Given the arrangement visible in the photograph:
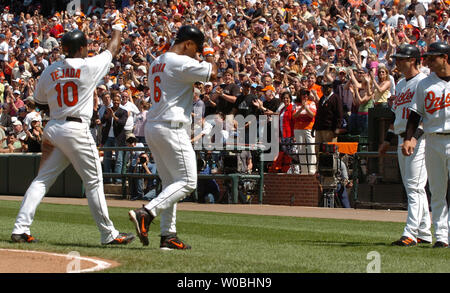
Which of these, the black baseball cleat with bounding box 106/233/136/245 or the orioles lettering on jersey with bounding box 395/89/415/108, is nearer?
the black baseball cleat with bounding box 106/233/136/245

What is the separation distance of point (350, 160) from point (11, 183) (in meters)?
9.30

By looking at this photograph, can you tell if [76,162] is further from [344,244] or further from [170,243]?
[344,244]

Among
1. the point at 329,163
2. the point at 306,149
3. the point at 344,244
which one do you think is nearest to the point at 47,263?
the point at 344,244

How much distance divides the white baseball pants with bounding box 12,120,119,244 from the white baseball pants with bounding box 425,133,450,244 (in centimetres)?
341

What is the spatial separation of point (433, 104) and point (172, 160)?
282 cm

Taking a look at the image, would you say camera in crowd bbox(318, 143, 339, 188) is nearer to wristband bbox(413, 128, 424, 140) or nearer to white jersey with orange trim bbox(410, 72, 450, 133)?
wristband bbox(413, 128, 424, 140)

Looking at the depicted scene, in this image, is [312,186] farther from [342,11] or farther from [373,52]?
[342,11]

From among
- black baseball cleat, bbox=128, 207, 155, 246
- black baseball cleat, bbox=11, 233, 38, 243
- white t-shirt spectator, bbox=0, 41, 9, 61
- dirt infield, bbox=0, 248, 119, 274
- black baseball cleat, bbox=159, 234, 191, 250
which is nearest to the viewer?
dirt infield, bbox=0, 248, 119, 274

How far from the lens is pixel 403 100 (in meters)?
9.23

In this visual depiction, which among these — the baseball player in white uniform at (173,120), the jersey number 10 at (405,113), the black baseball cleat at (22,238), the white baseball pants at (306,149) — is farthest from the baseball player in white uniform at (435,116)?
the white baseball pants at (306,149)

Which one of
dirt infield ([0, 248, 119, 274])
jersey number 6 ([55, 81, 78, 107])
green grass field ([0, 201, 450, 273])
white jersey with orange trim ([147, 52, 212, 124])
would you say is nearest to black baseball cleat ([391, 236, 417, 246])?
green grass field ([0, 201, 450, 273])

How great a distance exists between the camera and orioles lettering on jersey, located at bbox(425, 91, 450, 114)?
8.71m

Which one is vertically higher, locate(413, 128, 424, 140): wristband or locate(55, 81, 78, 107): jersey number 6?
locate(55, 81, 78, 107): jersey number 6
